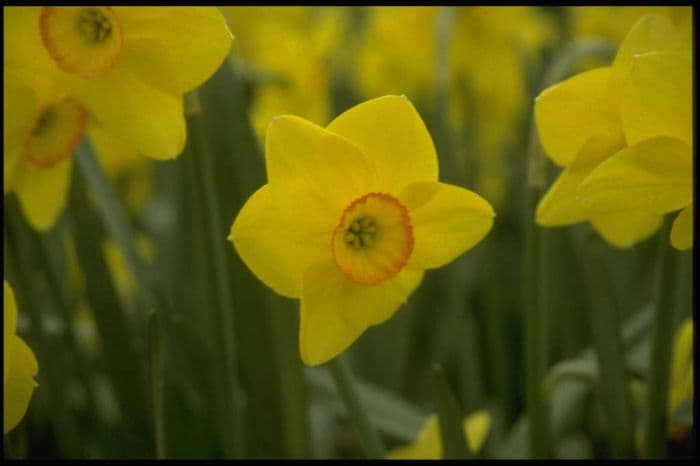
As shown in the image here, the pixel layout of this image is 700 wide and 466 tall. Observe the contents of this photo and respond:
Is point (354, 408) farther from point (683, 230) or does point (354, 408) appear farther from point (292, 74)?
point (292, 74)

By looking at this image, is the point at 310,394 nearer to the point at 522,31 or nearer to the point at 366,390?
the point at 366,390

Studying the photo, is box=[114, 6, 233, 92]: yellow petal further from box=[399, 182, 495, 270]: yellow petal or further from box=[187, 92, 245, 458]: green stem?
box=[399, 182, 495, 270]: yellow petal

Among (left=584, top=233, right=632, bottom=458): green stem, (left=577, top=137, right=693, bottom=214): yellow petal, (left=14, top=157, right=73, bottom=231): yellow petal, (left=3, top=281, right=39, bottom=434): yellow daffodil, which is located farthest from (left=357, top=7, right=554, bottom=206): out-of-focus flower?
(left=3, top=281, right=39, bottom=434): yellow daffodil

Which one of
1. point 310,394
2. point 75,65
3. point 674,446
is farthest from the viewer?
point 674,446

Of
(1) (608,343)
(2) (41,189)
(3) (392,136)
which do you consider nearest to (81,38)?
(2) (41,189)

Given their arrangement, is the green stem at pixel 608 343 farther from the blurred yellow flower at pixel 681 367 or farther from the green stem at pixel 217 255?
the green stem at pixel 217 255

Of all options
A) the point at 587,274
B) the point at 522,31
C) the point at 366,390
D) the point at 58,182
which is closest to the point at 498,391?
the point at 366,390

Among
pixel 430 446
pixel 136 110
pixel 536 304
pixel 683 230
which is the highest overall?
pixel 136 110
